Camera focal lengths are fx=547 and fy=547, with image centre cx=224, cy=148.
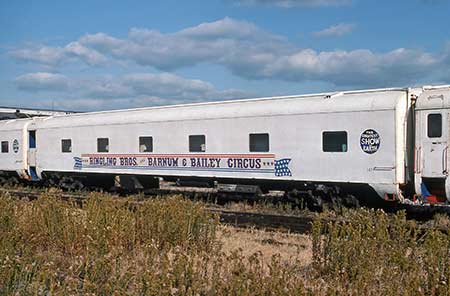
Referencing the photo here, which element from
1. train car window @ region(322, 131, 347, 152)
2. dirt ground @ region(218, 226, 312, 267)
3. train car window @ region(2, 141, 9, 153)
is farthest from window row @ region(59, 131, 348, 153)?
train car window @ region(2, 141, 9, 153)

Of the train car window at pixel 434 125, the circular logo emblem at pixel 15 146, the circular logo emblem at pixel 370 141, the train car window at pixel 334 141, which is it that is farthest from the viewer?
the circular logo emblem at pixel 15 146

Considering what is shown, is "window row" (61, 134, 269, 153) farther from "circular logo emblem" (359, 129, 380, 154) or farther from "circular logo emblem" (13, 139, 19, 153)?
"circular logo emblem" (13, 139, 19, 153)

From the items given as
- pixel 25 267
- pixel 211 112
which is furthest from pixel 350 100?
pixel 25 267

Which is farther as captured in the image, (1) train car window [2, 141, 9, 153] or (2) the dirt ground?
(1) train car window [2, 141, 9, 153]

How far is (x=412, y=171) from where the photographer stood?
1347 cm

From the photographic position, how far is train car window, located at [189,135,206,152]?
1709cm

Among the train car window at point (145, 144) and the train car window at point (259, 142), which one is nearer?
the train car window at point (259, 142)

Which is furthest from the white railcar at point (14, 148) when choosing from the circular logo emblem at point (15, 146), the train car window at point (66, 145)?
the train car window at point (66, 145)

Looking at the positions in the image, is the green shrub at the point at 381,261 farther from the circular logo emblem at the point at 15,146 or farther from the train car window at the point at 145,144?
the circular logo emblem at the point at 15,146

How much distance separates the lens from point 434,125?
13.0 m

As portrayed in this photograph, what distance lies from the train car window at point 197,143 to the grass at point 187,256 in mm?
6022

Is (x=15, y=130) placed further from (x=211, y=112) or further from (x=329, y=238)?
(x=329, y=238)

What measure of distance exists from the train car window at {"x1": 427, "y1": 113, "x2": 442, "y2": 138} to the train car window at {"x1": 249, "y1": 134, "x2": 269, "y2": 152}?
14.7ft

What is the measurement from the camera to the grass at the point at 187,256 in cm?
563
